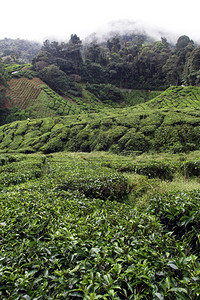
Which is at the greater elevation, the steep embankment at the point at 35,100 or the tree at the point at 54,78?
the tree at the point at 54,78

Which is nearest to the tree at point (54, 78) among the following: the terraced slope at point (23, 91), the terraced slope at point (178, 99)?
the terraced slope at point (23, 91)

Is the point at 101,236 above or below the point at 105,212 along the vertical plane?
above

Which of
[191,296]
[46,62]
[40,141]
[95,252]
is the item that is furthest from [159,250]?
[46,62]

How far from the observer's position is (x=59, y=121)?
882 inches

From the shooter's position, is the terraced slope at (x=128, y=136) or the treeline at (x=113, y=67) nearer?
the terraced slope at (x=128, y=136)

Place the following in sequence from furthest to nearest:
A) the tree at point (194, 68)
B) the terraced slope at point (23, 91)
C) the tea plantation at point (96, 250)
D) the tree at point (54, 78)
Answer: the tree at point (54, 78)
the terraced slope at point (23, 91)
the tree at point (194, 68)
the tea plantation at point (96, 250)

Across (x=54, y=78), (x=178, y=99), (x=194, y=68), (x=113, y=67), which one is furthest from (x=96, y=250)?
(x=113, y=67)

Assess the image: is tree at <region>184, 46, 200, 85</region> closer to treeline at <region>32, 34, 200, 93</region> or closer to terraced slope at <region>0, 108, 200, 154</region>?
treeline at <region>32, 34, 200, 93</region>

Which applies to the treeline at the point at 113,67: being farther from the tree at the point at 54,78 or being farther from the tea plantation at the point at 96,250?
the tea plantation at the point at 96,250

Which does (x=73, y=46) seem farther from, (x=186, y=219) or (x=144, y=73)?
(x=186, y=219)

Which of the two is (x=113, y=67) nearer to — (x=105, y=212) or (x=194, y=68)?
(x=194, y=68)

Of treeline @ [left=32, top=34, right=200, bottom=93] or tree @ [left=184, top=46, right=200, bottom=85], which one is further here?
treeline @ [left=32, top=34, right=200, bottom=93]

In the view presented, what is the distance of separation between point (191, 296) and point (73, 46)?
60755mm

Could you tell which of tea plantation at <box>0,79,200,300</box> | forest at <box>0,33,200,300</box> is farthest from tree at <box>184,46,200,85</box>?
tea plantation at <box>0,79,200,300</box>
